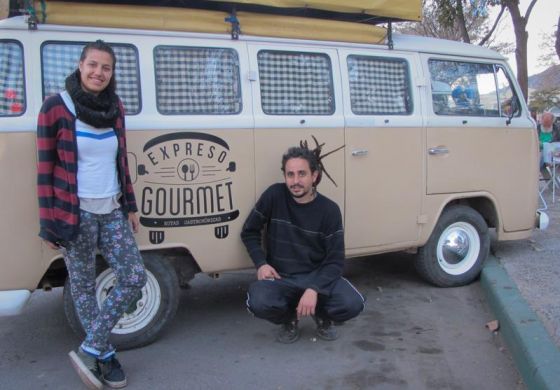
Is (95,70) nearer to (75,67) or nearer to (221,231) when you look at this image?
(75,67)

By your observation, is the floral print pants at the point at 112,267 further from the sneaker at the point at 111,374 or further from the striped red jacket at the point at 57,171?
the striped red jacket at the point at 57,171

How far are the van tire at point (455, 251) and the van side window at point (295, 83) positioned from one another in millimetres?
1676

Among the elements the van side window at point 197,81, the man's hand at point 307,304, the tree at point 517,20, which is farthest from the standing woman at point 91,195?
the tree at point 517,20

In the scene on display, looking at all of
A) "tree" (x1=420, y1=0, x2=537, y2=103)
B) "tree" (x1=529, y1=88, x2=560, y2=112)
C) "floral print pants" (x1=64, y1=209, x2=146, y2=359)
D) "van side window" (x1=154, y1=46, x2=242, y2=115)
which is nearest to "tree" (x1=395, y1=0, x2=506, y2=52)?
"tree" (x1=420, y1=0, x2=537, y2=103)

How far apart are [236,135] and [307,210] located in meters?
0.76

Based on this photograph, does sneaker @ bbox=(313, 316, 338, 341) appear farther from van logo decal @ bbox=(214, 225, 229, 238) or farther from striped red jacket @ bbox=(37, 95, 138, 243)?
striped red jacket @ bbox=(37, 95, 138, 243)

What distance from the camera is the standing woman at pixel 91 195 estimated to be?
330 centimetres

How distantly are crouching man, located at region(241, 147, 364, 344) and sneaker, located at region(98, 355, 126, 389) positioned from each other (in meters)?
1.02

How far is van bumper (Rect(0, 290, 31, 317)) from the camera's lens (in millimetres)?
3740

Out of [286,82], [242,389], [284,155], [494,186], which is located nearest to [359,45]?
[286,82]

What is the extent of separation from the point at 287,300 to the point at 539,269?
2667mm

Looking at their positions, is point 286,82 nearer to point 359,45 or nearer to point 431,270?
point 359,45

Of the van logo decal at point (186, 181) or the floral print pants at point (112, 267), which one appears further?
the van logo decal at point (186, 181)

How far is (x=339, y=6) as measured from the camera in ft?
15.0
